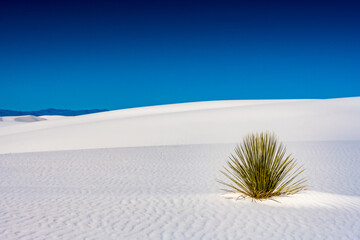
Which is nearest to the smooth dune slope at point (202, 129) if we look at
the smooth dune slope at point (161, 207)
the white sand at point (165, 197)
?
the white sand at point (165, 197)

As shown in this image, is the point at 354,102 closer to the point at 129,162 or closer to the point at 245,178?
the point at 129,162

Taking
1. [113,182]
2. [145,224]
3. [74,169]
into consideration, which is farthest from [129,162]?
[145,224]

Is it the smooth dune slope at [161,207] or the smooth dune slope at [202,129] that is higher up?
the smooth dune slope at [202,129]

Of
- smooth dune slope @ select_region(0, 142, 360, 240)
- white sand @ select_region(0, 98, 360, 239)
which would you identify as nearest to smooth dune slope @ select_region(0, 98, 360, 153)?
white sand @ select_region(0, 98, 360, 239)

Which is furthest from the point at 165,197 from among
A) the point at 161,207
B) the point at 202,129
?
the point at 202,129

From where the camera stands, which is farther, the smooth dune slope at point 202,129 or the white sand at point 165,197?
the smooth dune slope at point 202,129

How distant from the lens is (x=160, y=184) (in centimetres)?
995

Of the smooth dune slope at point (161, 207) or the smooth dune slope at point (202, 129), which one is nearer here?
the smooth dune slope at point (161, 207)

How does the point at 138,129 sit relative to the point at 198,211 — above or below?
above

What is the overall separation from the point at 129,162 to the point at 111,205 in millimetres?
7337

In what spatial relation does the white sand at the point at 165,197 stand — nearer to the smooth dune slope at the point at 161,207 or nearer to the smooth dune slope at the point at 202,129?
the smooth dune slope at the point at 161,207

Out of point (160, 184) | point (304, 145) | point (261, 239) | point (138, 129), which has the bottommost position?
point (261, 239)

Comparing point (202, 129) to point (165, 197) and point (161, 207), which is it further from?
point (161, 207)

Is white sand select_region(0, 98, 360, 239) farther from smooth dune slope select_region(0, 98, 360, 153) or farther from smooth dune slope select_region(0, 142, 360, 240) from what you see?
smooth dune slope select_region(0, 98, 360, 153)
